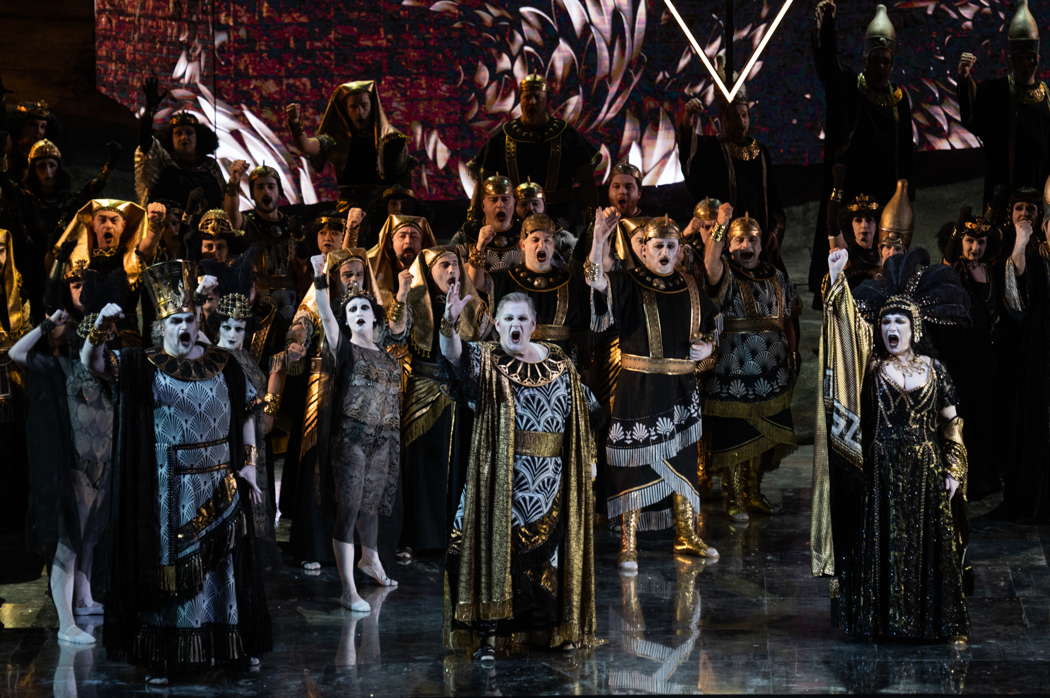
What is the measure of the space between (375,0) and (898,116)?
139 inches

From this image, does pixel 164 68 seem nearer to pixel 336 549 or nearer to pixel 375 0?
pixel 375 0

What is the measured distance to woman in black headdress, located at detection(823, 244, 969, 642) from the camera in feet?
24.3

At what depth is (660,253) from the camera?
8844 millimetres

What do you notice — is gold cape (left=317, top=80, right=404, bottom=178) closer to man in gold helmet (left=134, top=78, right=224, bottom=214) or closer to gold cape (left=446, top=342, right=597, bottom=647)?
man in gold helmet (left=134, top=78, right=224, bottom=214)

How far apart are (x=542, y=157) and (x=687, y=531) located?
2.46m

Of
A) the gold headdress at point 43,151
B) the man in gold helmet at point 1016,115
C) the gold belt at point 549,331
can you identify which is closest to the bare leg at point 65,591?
the gold belt at point 549,331

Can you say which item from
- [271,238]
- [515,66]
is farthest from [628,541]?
[515,66]

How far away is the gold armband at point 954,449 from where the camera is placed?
743cm

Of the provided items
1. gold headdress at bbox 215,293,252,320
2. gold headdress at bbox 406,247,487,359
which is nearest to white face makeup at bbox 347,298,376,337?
gold headdress at bbox 406,247,487,359

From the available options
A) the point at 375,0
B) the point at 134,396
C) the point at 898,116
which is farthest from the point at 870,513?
the point at 375,0

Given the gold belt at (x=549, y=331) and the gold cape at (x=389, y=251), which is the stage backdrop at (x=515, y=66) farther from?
the gold belt at (x=549, y=331)

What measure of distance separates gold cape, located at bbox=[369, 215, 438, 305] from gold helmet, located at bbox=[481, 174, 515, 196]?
0.41m

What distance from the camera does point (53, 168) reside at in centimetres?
1002

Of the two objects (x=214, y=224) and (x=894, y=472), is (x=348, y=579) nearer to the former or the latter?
(x=214, y=224)
